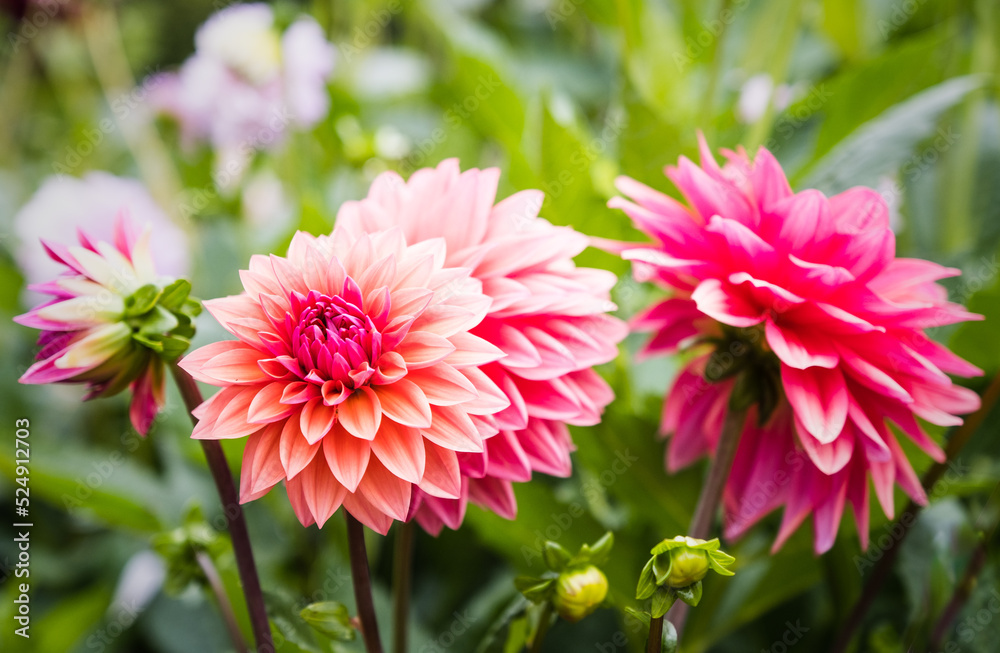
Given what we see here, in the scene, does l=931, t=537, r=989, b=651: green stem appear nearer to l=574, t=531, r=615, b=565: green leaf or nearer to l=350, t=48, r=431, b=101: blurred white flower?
l=574, t=531, r=615, b=565: green leaf

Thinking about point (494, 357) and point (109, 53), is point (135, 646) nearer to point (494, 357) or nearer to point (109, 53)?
point (494, 357)

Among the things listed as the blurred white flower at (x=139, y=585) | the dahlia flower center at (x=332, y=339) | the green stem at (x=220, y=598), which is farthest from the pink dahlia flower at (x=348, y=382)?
the blurred white flower at (x=139, y=585)

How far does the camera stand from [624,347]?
44 cm

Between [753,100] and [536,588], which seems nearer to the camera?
[536,588]

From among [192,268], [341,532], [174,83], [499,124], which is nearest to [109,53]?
[174,83]

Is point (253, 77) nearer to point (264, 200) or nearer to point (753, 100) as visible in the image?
point (264, 200)

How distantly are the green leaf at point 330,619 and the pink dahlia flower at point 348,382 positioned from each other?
0.15 feet

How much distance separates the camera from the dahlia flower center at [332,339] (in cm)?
20

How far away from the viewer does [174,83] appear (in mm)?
761

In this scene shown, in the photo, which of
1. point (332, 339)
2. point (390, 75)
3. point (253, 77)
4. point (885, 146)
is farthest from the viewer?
point (390, 75)

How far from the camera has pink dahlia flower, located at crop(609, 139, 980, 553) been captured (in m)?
0.24

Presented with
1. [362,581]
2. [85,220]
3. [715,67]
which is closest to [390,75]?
[85,220]

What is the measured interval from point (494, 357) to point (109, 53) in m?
0.81

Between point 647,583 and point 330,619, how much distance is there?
0.10 m
